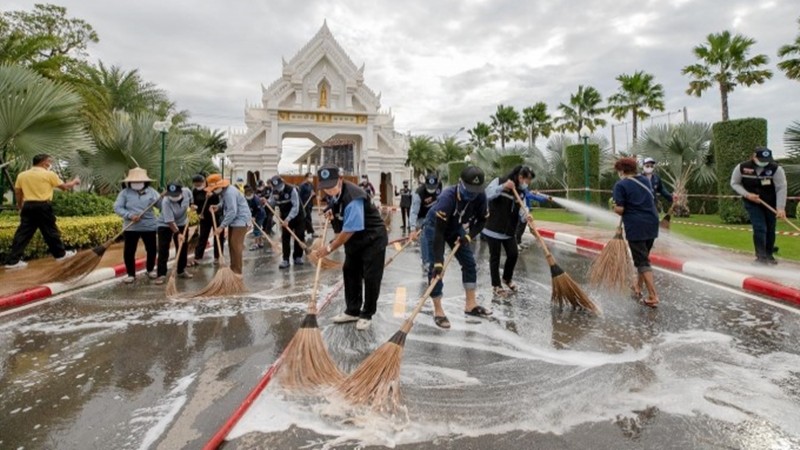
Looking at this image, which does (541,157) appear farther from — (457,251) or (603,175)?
(457,251)

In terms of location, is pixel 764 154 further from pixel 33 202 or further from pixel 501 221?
pixel 33 202

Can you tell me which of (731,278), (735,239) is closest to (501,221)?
(731,278)

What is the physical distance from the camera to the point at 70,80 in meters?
13.0

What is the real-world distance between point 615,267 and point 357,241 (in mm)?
3405

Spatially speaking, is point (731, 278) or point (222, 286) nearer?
point (222, 286)

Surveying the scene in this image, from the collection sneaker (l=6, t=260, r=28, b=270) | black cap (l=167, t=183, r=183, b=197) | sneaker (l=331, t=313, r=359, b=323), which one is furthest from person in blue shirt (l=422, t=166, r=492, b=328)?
sneaker (l=6, t=260, r=28, b=270)

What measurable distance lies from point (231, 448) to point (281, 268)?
6.12 m

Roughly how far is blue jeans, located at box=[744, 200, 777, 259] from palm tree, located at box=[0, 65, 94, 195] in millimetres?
11668

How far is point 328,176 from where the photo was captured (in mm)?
4395

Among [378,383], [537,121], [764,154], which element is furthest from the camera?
[537,121]

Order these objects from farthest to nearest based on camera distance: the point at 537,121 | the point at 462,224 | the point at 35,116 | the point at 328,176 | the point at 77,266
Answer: the point at 537,121 → the point at 35,116 → the point at 77,266 → the point at 462,224 → the point at 328,176

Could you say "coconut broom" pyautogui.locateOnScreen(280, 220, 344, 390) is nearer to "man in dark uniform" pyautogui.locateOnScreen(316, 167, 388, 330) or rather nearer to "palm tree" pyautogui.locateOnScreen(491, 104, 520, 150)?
"man in dark uniform" pyautogui.locateOnScreen(316, 167, 388, 330)

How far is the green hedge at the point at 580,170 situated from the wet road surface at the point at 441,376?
13.7 metres

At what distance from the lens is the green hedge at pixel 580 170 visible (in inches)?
735
